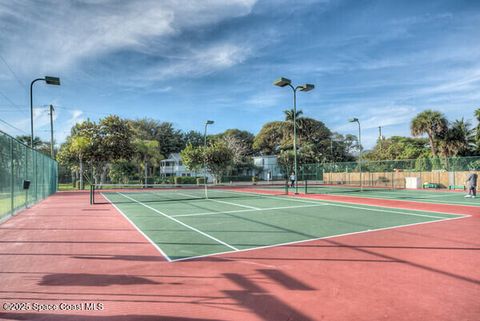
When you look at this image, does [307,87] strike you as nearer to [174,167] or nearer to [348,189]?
[348,189]

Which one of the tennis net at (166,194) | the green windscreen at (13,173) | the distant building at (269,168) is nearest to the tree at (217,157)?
the tennis net at (166,194)

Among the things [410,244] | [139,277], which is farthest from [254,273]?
[410,244]

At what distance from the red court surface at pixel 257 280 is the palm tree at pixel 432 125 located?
3376 centimetres

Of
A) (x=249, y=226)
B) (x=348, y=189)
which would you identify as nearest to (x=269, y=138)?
(x=348, y=189)

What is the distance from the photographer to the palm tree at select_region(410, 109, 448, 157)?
123ft

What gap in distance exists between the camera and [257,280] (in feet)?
17.7

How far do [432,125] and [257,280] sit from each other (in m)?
39.5

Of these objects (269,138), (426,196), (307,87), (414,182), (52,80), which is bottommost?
(426,196)

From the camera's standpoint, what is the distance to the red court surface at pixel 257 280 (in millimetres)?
4242

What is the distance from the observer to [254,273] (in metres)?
5.76

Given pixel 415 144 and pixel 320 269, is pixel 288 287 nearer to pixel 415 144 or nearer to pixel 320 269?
pixel 320 269

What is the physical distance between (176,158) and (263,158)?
2085 centimetres

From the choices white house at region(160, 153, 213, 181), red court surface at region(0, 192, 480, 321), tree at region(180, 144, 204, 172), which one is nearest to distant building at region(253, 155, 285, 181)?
white house at region(160, 153, 213, 181)

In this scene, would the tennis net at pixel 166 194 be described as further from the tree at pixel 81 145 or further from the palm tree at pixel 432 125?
the palm tree at pixel 432 125
